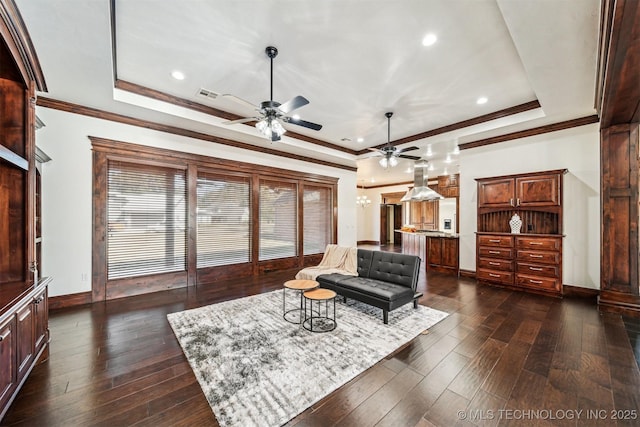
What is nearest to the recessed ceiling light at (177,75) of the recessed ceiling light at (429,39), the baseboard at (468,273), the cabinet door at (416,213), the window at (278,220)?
the window at (278,220)

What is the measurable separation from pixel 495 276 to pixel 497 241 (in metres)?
0.69

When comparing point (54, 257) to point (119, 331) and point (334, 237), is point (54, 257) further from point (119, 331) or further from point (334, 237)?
point (334, 237)

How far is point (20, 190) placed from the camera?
8.13ft

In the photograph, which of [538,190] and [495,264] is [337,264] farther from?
[538,190]

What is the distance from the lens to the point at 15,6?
2.07m

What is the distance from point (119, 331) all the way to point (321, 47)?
4107 millimetres

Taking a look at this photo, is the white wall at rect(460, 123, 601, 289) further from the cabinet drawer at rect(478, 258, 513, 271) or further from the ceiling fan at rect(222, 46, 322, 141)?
the ceiling fan at rect(222, 46, 322, 141)

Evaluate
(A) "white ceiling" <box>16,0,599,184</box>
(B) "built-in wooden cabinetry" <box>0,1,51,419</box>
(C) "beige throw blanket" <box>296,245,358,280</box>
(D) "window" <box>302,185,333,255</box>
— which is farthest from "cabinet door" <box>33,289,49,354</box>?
(D) "window" <box>302,185,333,255</box>

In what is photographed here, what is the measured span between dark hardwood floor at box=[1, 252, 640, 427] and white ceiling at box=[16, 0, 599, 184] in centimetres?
306

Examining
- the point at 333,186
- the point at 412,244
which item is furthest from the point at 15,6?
the point at 412,244

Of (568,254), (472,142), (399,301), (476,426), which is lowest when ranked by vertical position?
(476,426)

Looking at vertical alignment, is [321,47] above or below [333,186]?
above

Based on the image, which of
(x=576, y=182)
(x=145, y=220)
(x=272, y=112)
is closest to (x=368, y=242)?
(x=576, y=182)

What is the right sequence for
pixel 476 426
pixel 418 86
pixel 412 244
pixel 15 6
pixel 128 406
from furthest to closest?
pixel 412 244 → pixel 418 86 → pixel 15 6 → pixel 128 406 → pixel 476 426
